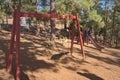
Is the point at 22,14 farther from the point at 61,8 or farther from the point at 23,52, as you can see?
the point at 61,8

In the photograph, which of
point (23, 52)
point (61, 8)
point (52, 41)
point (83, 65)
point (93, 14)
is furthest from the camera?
point (93, 14)

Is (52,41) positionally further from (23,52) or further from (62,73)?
(62,73)

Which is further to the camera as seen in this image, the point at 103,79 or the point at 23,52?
the point at 23,52

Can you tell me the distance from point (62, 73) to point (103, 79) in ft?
5.72

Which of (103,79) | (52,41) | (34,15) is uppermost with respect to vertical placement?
(34,15)

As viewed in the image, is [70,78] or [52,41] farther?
[52,41]

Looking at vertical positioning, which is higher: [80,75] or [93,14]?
[93,14]

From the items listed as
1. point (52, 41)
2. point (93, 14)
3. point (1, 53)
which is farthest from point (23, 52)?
point (93, 14)

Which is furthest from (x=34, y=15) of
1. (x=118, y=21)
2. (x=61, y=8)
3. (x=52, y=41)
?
(x=118, y=21)

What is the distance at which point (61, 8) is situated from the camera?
20.8 metres

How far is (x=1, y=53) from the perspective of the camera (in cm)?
1317

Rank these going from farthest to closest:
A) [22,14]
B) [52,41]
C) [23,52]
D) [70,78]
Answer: [52,41], [23,52], [70,78], [22,14]

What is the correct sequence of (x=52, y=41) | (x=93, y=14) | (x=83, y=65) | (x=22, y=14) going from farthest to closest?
(x=93, y=14)
(x=52, y=41)
(x=83, y=65)
(x=22, y=14)

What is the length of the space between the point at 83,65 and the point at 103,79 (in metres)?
2.31
